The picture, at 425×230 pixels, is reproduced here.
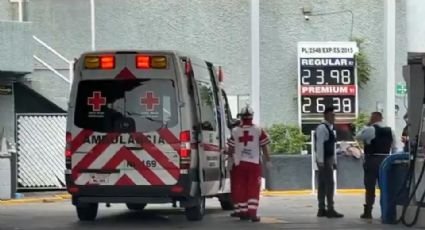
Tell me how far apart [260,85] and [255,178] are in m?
13.0

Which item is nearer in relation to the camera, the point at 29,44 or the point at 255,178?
the point at 255,178

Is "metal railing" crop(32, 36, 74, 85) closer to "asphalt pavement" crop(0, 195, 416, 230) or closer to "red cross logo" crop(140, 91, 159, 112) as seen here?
"asphalt pavement" crop(0, 195, 416, 230)

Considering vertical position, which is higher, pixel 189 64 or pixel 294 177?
pixel 189 64

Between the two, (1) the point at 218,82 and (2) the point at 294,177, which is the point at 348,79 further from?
(1) the point at 218,82

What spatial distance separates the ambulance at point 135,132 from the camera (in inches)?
553

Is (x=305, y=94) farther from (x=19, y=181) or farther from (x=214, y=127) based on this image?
(x=214, y=127)

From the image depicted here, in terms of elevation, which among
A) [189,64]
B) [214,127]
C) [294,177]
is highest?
[189,64]

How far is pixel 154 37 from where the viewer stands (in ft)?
89.8

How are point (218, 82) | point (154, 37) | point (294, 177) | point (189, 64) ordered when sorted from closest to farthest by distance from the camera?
point (189, 64) < point (218, 82) < point (294, 177) < point (154, 37)

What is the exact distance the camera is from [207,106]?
15445mm

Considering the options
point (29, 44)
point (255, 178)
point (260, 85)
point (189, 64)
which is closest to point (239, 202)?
point (255, 178)

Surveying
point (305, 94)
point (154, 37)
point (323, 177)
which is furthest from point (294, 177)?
point (323, 177)

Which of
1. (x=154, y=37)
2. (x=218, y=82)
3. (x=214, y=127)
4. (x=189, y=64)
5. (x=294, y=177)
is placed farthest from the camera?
(x=154, y=37)

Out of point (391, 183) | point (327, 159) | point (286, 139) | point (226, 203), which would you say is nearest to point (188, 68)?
point (327, 159)
